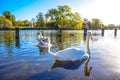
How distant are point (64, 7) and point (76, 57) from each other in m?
54.2

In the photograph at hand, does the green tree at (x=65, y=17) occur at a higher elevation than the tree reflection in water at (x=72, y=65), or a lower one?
higher

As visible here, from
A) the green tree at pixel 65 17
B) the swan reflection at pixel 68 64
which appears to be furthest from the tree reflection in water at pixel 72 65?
the green tree at pixel 65 17

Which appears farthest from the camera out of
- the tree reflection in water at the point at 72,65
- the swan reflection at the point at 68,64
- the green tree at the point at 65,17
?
the green tree at the point at 65,17

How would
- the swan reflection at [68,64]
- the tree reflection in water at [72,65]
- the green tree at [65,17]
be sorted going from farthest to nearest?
the green tree at [65,17], the swan reflection at [68,64], the tree reflection in water at [72,65]

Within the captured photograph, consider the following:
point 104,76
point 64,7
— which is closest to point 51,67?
point 104,76

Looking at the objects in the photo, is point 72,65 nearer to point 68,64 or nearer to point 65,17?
point 68,64

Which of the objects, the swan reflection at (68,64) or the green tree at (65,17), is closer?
the swan reflection at (68,64)

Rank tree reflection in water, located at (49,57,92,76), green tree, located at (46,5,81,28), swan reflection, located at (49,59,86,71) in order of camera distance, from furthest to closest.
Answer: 1. green tree, located at (46,5,81,28)
2. swan reflection, located at (49,59,86,71)
3. tree reflection in water, located at (49,57,92,76)

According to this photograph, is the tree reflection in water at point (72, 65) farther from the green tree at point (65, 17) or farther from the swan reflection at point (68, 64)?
the green tree at point (65, 17)

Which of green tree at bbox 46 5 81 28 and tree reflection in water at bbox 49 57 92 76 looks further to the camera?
green tree at bbox 46 5 81 28

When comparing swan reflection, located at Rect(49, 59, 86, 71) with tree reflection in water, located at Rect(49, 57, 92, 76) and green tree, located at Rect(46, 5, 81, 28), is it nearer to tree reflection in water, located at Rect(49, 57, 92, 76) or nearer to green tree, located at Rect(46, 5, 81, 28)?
tree reflection in water, located at Rect(49, 57, 92, 76)

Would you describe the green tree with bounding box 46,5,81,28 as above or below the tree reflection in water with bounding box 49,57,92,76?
above

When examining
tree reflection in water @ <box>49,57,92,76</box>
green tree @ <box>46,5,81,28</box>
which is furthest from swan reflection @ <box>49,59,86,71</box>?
green tree @ <box>46,5,81,28</box>

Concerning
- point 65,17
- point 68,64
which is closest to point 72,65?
point 68,64
